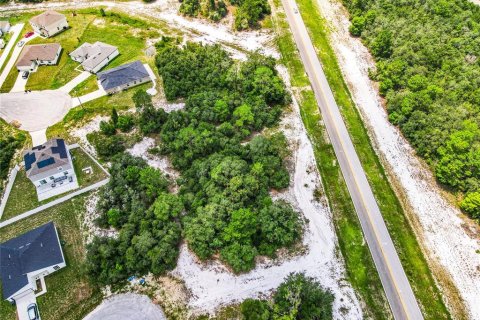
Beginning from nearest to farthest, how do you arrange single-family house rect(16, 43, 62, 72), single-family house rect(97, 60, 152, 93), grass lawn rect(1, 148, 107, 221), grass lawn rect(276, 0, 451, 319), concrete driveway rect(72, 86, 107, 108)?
1. grass lawn rect(276, 0, 451, 319)
2. grass lawn rect(1, 148, 107, 221)
3. concrete driveway rect(72, 86, 107, 108)
4. single-family house rect(97, 60, 152, 93)
5. single-family house rect(16, 43, 62, 72)

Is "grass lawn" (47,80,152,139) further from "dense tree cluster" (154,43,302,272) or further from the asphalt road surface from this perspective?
the asphalt road surface

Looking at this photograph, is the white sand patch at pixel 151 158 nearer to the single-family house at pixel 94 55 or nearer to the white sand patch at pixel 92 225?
the white sand patch at pixel 92 225

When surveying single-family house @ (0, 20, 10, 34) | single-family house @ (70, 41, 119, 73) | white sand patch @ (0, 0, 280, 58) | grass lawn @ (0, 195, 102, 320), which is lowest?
grass lawn @ (0, 195, 102, 320)

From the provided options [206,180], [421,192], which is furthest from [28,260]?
[421,192]

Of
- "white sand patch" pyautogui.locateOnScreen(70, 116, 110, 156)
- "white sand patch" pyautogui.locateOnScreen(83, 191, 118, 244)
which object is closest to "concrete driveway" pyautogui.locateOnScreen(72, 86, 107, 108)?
"white sand patch" pyautogui.locateOnScreen(70, 116, 110, 156)

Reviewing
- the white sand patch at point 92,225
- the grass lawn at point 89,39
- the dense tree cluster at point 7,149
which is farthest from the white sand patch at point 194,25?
the white sand patch at point 92,225

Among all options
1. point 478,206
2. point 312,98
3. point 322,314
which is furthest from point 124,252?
→ point 478,206
